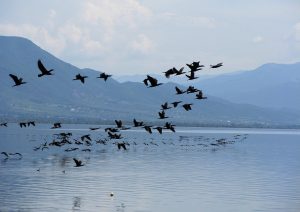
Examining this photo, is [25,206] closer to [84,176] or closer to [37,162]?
[84,176]

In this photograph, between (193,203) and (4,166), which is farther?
(4,166)

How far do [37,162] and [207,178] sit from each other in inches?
1609

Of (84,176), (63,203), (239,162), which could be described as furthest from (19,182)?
(239,162)

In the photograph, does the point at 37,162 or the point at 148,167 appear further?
the point at 37,162

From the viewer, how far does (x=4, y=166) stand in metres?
118

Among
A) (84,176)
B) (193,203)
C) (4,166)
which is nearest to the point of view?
(193,203)

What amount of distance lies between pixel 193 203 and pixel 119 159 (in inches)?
2655

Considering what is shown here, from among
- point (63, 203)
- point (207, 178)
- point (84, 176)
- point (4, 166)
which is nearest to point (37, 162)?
point (4, 166)

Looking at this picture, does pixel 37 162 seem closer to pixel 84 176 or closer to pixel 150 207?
pixel 84 176

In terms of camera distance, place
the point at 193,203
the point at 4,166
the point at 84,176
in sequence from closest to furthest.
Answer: the point at 193,203
the point at 84,176
the point at 4,166

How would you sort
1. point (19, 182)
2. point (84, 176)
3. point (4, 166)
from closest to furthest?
1. point (19, 182)
2. point (84, 176)
3. point (4, 166)

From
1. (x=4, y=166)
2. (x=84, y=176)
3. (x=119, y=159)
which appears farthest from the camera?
(x=119, y=159)

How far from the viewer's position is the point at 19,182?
91688 mm

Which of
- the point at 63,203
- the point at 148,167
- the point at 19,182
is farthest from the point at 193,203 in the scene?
the point at 148,167
